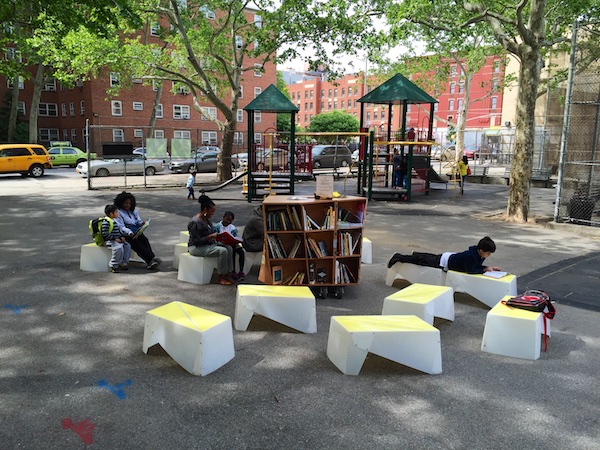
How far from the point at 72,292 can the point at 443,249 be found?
7.32m

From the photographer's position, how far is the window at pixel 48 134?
5368 cm

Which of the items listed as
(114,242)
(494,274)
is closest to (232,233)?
(114,242)

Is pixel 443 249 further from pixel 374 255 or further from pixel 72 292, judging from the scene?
pixel 72 292

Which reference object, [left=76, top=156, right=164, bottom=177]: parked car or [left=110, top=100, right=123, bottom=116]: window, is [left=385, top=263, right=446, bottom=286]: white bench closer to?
[left=76, top=156, right=164, bottom=177]: parked car

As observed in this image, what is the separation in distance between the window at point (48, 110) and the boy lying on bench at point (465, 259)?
182ft

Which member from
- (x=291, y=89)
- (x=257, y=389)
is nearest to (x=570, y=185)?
(x=257, y=389)

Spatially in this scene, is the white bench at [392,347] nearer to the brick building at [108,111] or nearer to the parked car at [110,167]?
the parked car at [110,167]

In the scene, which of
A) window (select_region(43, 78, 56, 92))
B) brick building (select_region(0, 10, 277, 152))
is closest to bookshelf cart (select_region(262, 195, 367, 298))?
brick building (select_region(0, 10, 277, 152))

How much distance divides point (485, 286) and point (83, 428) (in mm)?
5302

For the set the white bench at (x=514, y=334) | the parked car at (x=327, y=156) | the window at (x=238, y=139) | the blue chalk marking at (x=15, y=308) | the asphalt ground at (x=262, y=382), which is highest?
the window at (x=238, y=139)

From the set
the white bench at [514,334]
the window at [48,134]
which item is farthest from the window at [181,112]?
the white bench at [514,334]

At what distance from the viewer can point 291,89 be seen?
115 metres

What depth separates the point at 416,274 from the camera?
25.7 ft

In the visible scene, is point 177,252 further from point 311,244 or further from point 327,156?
point 327,156
